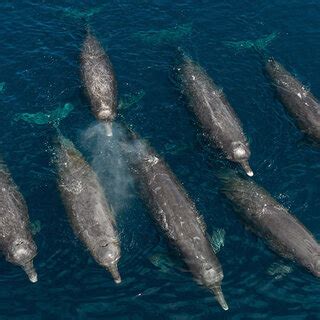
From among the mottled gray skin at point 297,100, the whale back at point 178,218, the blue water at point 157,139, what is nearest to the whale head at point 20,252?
the blue water at point 157,139

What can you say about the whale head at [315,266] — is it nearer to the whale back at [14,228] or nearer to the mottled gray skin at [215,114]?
the mottled gray skin at [215,114]

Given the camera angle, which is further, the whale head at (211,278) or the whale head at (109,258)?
the whale head at (109,258)

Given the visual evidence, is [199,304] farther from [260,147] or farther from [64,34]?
[64,34]

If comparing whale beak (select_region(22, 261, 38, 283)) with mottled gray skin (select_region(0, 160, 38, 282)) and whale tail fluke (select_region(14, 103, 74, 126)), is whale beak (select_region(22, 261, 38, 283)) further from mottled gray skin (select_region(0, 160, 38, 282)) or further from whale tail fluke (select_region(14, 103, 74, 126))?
whale tail fluke (select_region(14, 103, 74, 126))

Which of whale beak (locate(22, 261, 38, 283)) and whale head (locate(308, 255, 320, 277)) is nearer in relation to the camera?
whale head (locate(308, 255, 320, 277))

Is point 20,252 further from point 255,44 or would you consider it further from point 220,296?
point 255,44

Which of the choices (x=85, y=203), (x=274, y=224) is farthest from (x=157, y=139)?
(x=274, y=224)

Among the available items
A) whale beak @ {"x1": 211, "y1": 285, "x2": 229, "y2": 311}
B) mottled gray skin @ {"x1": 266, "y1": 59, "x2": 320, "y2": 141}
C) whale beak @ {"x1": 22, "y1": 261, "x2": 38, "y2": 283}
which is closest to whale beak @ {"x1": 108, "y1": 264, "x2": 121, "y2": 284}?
whale beak @ {"x1": 22, "y1": 261, "x2": 38, "y2": 283}
